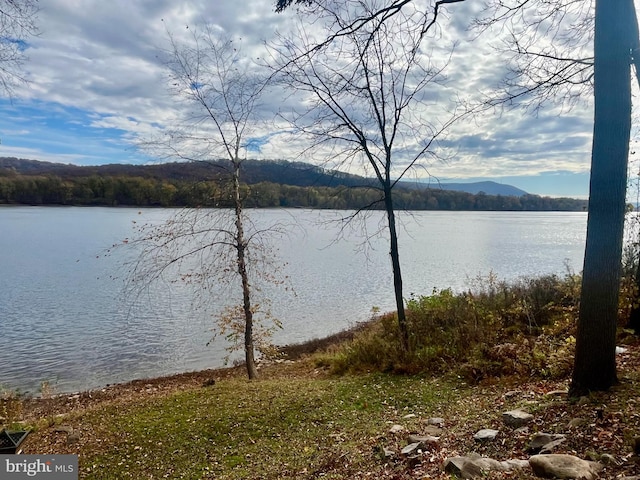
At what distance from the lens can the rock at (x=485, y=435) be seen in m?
4.31

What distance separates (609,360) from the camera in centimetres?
471

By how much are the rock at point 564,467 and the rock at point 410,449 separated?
1.27 meters

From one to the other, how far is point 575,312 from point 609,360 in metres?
5.37

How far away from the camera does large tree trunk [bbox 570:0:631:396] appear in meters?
4.47

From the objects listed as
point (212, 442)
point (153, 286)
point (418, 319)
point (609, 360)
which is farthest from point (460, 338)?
point (153, 286)

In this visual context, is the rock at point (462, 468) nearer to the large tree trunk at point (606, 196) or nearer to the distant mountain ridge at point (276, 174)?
the large tree trunk at point (606, 196)

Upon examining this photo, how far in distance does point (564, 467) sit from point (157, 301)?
68.3 feet

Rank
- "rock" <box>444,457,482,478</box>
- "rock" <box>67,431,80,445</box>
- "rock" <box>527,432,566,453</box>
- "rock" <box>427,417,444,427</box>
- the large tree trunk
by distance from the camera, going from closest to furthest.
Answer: "rock" <box>444,457,482,478</box>, "rock" <box>527,432,566,453</box>, the large tree trunk, "rock" <box>427,417,444,427</box>, "rock" <box>67,431,80,445</box>

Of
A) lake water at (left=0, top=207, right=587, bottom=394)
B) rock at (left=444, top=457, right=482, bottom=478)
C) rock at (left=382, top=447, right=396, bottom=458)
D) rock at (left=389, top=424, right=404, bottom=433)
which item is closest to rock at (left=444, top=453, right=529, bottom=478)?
rock at (left=444, top=457, right=482, bottom=478)

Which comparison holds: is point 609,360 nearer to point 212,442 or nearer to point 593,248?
point 593,248

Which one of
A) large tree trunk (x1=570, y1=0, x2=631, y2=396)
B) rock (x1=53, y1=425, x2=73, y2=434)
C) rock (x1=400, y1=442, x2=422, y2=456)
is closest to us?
rock (x1=400, y1=442, x2=422, y2=456)

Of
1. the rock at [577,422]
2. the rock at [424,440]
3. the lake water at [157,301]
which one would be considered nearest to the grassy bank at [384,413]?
the rock at [577,422]

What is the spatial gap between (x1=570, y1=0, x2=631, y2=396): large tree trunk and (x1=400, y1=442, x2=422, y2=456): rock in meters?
1.95

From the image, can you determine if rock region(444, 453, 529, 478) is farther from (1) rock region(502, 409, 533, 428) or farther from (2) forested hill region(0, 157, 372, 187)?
(2) forested hill region(0, 157, 372, 187)
